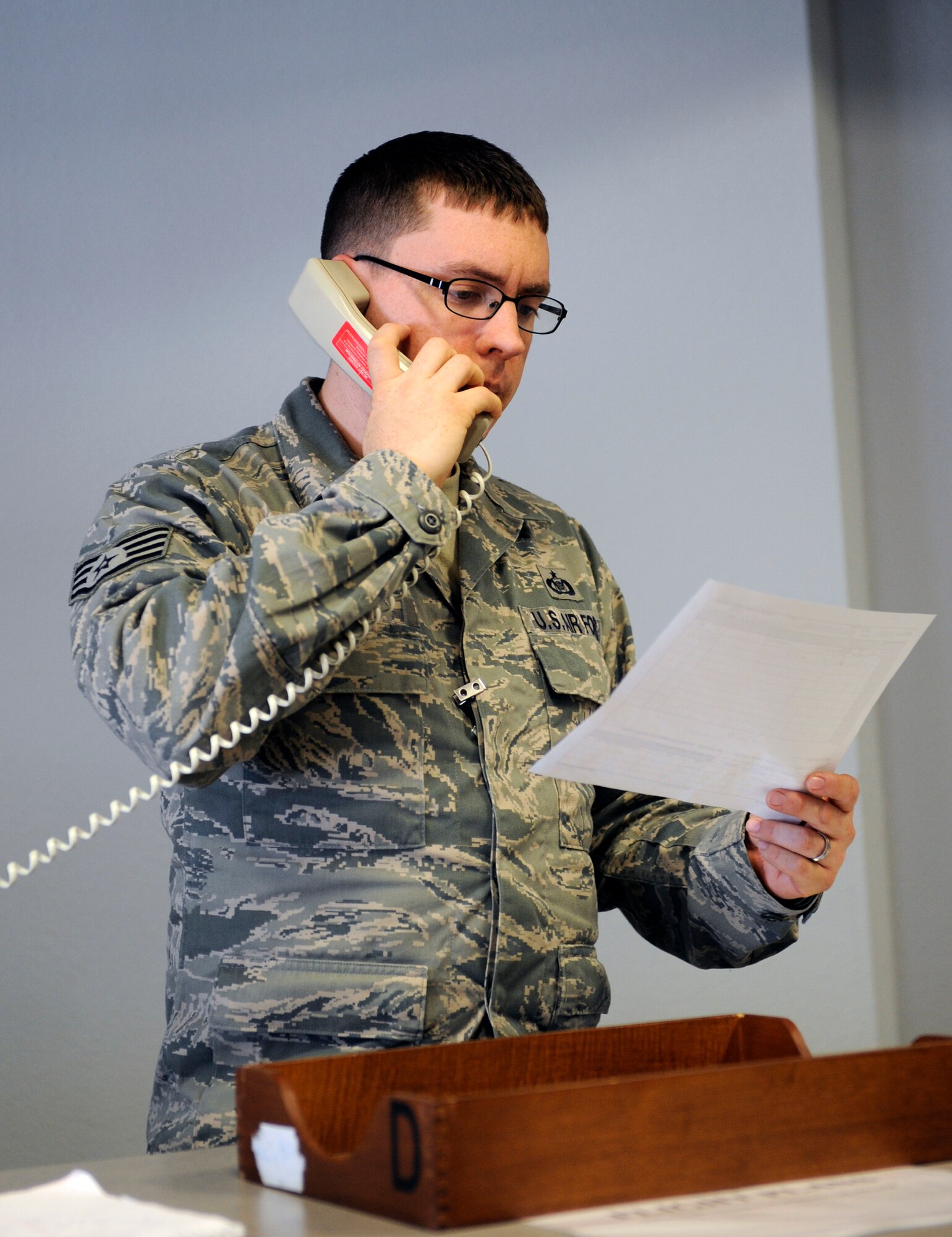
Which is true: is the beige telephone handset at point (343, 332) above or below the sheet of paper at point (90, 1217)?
above

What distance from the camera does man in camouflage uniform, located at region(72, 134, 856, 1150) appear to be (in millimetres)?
1112

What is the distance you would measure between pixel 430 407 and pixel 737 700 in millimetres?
411

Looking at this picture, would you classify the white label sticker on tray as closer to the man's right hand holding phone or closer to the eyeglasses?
the man's right hand holding phone

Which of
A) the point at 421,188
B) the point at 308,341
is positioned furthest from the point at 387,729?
the point at 308,341

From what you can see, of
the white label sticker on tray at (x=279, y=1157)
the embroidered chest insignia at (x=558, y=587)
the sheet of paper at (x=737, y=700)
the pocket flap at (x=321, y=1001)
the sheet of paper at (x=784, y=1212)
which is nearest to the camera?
the sheet of paper at (x=784, y=1212)

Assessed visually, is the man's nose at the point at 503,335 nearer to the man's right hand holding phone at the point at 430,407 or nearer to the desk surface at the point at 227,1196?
the man's right hand holding phone at the point at 430,407

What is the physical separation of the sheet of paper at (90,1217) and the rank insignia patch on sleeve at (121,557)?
559mm

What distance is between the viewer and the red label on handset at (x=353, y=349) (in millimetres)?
1413

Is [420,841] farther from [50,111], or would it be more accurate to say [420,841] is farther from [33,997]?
[50,111]

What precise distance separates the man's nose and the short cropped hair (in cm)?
12

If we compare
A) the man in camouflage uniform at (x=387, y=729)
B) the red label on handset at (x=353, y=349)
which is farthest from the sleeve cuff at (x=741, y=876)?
the red label on handset at (x=353, y=349)

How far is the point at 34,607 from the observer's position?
6.66ft

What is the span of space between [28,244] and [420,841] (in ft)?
4.42

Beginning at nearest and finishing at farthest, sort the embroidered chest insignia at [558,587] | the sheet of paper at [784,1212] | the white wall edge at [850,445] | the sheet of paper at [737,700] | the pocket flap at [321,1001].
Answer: the sheet of paper at [784,1212], the sheet of paper at [737,700], the pocket flap at [321,1001], the embroidered chest insignia at [558,587], the white wall edge at [850,445]
